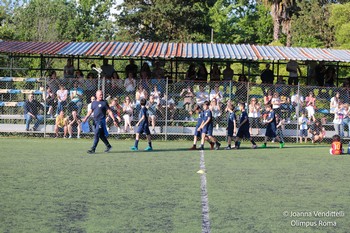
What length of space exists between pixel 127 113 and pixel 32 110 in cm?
352

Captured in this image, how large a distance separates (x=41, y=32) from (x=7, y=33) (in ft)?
29.0

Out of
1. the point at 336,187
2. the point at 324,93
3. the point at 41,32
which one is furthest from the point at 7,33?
the point at 336,187

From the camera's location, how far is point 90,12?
81125mm

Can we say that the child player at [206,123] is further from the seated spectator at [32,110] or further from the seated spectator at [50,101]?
the seated spectator at [32,110]

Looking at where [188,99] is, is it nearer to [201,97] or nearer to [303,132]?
[201,97]

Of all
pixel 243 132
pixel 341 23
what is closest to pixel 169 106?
pixel 243 132

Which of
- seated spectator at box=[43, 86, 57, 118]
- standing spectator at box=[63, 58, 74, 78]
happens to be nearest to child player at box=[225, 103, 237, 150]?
seated spectator at box=[43, 86, 57, 118]

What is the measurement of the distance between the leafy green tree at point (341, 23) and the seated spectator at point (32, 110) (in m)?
32.1

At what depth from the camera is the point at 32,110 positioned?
2358 centimetres

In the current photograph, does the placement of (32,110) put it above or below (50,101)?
below

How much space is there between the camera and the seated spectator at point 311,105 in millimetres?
23709

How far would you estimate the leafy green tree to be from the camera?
50.5 meters

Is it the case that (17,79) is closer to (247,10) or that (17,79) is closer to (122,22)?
(122,22)

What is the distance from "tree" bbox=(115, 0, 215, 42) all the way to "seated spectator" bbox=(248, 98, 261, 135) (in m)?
29.1
